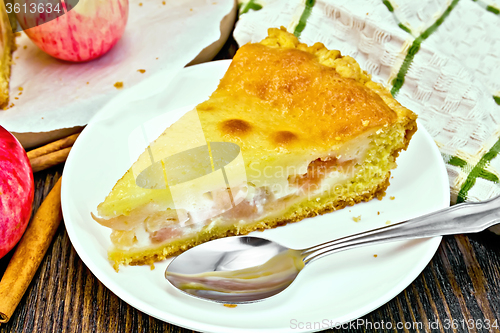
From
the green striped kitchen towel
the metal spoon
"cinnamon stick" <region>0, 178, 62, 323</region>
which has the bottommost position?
"cinnamon stick" <region>0, 178, 62, 323</region>

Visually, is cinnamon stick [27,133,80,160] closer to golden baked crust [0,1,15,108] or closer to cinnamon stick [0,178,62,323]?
cinnamon stick [0,178,62,323]

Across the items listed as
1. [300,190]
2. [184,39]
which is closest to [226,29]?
[184,39]

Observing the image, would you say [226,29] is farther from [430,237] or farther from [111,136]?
[430,237]

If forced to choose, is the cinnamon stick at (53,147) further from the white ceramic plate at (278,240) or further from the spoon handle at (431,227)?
the spoon handle at (431,227)

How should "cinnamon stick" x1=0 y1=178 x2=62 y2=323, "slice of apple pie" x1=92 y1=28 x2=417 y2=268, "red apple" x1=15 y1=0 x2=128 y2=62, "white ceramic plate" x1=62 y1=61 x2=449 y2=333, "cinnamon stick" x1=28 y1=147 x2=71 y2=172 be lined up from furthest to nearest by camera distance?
"red apple" x1=15 y1=0 x2=128 y2=62
"cinnamon stick" x1=28 y1=147 x2=71 y2=172
"slice of apple pie" x1=92 y1=28 x2=417 y2=268
"cinnamon stick" x1=0 y1=178 x2=62 y2=323
"white ceramic plate" x1=62 y1=61 x2=449 y2=333

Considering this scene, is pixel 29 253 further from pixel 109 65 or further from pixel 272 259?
pixel 109 65

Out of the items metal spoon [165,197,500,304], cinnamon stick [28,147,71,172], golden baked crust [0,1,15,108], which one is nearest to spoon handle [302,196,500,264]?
metal spoon [165,197,500,304]
